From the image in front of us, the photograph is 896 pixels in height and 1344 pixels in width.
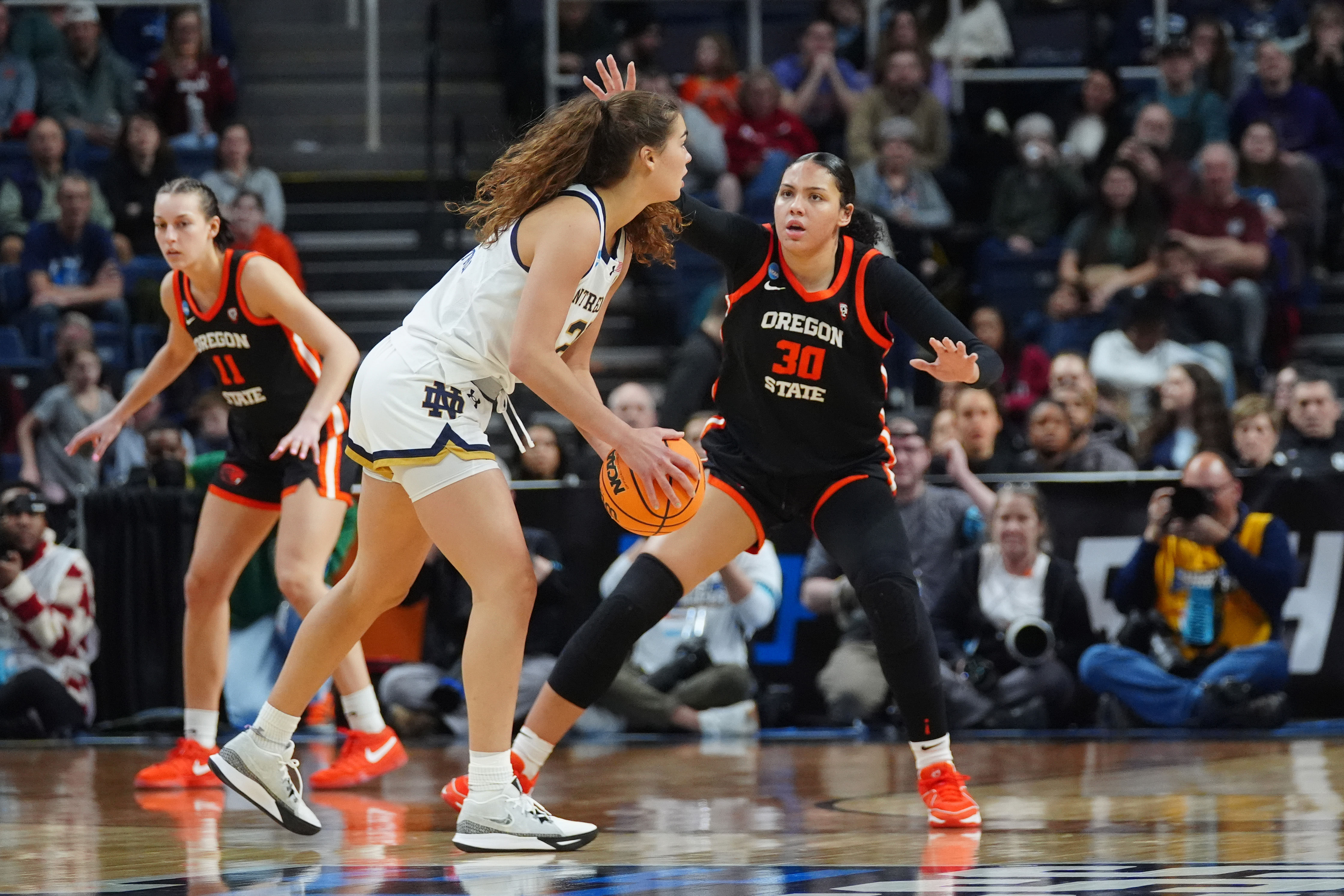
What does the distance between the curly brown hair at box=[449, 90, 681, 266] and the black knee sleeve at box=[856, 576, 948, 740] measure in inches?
55.5

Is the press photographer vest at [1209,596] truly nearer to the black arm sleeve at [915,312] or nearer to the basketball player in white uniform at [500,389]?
the black arm sleeve at [915,312]

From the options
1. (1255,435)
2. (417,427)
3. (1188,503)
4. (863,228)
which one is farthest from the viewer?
(1255,435)

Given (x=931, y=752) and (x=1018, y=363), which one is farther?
(x=1018, y=363)

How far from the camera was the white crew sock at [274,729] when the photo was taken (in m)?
4.72

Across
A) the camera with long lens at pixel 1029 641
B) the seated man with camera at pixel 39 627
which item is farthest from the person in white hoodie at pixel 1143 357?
the seated man with camera at pixel 39 627

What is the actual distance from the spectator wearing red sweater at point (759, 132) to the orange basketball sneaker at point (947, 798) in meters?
7.54

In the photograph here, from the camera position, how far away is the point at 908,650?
16.4ft

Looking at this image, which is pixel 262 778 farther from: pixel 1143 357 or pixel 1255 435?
pixel 1143 357

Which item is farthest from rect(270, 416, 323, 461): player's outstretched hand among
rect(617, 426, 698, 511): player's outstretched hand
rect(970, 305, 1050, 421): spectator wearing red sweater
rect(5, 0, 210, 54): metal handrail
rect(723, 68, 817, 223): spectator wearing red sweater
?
rect(5, 0, 210, 54): metal handrail

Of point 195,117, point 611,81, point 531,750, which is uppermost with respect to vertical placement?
point 611,81

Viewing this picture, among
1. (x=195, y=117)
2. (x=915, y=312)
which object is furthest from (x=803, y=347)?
(x=195, y=117)

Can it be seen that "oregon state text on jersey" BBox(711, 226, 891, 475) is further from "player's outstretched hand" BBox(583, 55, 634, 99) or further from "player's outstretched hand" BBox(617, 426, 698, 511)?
"player's outstretched hand" BBox(617, 426, 698, 511)

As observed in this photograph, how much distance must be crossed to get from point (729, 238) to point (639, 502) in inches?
47.3

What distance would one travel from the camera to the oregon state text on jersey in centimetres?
514
